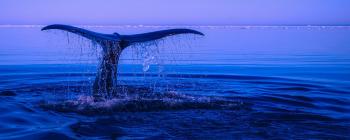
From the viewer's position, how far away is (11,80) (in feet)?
43.1

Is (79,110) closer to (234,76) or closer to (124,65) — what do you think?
(234,76)

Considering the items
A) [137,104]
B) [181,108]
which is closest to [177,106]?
[181,108]

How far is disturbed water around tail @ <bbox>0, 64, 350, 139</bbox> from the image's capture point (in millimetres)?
6500

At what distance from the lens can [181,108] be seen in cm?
845

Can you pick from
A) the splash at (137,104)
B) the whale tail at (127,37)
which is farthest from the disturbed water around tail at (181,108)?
the whale tail at (127,37)

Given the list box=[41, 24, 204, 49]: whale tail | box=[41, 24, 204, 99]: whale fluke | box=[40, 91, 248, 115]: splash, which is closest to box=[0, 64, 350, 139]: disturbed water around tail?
box=[40, 91, 248, 115]: splash

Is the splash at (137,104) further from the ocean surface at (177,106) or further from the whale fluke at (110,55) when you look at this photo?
the whale fluke at (110,55)

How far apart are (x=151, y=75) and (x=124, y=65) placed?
10.3 feet

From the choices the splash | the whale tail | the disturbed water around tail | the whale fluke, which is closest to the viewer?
the disturbed water around tail

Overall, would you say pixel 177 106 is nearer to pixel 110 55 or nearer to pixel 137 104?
pixel 137 104

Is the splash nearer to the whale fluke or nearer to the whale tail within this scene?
the whale fluke

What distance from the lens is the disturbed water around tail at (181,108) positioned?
21.3ft

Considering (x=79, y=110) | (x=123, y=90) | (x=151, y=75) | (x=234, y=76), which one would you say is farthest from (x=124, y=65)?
(x=79, y=110)

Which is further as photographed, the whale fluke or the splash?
the whale fluke
